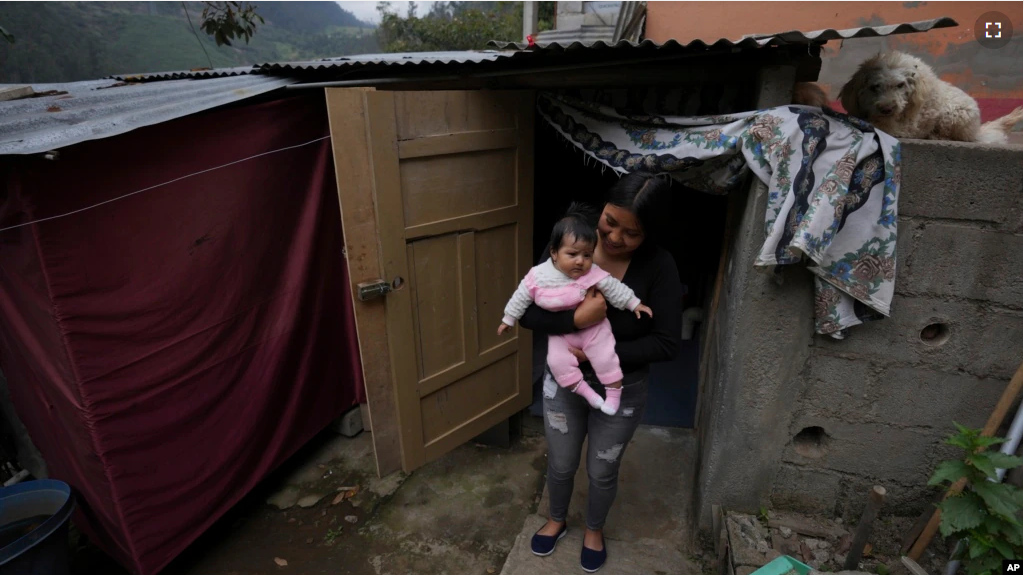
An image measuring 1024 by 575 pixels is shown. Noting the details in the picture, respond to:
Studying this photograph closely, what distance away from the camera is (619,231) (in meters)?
2.01

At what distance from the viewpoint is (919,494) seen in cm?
240

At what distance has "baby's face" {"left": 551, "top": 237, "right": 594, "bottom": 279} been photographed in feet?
6.50

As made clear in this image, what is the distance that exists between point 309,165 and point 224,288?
0.80 m

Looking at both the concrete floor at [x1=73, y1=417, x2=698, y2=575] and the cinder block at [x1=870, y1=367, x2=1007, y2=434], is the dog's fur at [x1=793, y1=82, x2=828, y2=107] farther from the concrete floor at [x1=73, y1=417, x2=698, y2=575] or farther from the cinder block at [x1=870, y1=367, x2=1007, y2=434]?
the concrete floor at [x1=73, y1=417, x2=698, y2=575]

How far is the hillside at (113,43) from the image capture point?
8656mm

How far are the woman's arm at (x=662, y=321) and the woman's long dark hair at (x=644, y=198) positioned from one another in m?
0.21

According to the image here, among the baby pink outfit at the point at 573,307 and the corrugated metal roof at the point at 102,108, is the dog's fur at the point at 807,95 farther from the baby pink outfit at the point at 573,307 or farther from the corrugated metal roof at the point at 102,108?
the corrugated metal roof at the point at 102,108

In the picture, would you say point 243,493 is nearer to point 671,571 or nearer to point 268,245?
point 268,245

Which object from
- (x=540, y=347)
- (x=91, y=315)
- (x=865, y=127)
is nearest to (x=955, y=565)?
(x=865, y=127)

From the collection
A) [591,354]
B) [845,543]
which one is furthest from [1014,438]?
[591,354]

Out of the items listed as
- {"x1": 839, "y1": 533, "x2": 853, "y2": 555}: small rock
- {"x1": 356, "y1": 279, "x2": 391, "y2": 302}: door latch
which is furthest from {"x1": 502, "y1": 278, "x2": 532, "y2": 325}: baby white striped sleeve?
{"x1": 839, "y1": 533, "x2": 853, "y2": 555}: small rock

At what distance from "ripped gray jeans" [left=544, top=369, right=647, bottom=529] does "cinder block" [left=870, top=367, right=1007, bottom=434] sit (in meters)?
1.04

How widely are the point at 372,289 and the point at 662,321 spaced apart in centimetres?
138

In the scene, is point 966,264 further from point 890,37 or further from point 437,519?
point 890,37
